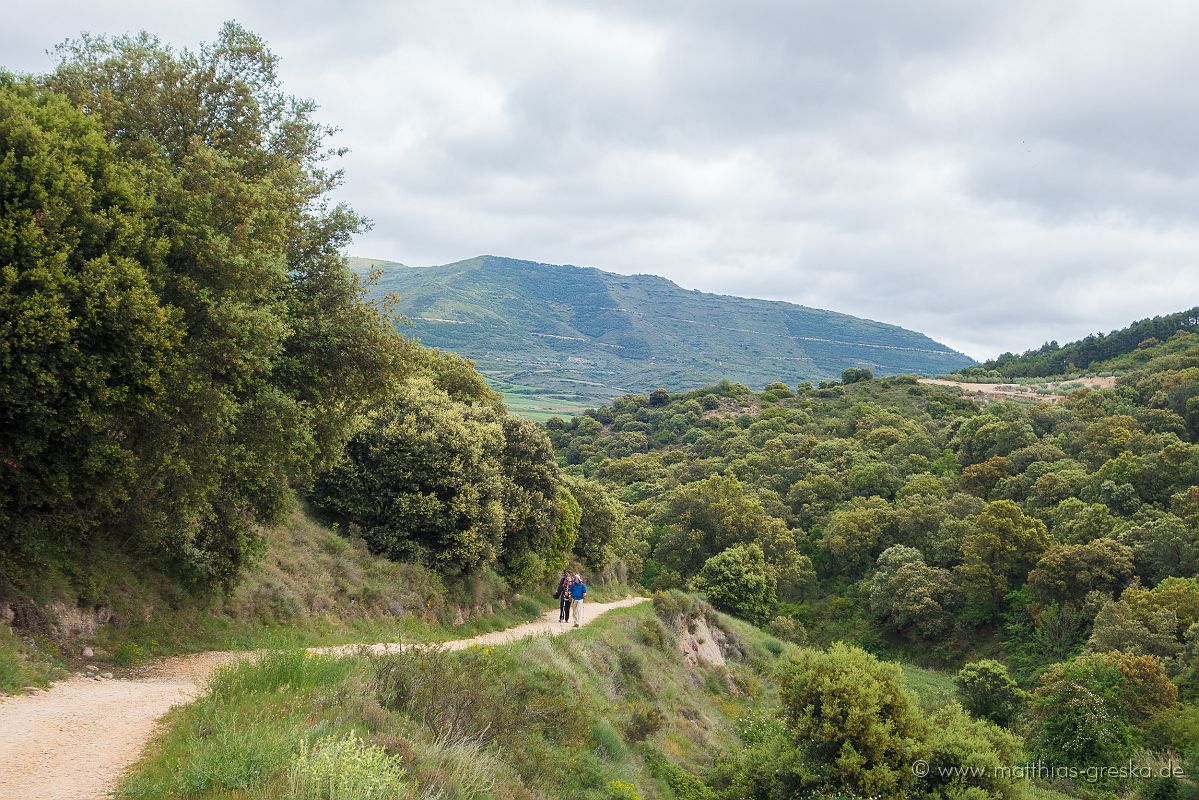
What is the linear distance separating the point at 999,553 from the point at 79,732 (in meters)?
47.7

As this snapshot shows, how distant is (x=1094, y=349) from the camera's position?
11069 centimetres

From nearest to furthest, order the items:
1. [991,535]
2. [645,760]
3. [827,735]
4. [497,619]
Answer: [827,735], [645,760], [497,619], [991,535]

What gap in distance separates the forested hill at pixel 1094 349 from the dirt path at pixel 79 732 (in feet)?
396

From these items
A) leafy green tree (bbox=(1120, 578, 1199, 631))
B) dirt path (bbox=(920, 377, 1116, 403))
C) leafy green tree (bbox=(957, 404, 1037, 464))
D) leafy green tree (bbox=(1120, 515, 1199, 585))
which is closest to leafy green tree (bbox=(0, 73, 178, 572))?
leafy green tree (bbox=(1120, 578, 1199, 631))

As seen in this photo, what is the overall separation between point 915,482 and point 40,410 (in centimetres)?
5918

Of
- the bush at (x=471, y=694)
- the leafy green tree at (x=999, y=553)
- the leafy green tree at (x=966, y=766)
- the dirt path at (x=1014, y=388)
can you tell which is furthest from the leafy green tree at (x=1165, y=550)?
the dirt path at (x=1014, y=388)

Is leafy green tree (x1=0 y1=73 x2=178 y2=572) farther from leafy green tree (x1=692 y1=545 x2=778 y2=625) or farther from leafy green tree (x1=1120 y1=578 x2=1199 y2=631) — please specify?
leafy green tree (x1=1120 y1=578 x2=1199 y2=631)

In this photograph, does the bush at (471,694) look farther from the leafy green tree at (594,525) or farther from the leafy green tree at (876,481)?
the leafy green tree at (876,481)

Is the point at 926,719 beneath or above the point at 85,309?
beneath

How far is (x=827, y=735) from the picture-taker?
48.8ft

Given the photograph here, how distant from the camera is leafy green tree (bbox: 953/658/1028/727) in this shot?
96.9ft

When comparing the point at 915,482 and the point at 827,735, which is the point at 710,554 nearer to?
the point at 915,482

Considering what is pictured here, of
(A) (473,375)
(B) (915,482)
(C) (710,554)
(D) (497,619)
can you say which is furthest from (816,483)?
(D) (497,619)

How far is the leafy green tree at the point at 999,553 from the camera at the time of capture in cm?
4438
